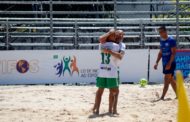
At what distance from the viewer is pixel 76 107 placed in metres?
9.77

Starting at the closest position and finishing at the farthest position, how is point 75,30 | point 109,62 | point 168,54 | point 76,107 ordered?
point 109,62 → point 76,107 → point 168,54 → point 75,30

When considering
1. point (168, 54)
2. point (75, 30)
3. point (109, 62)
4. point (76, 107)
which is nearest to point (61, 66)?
point (75, 30)

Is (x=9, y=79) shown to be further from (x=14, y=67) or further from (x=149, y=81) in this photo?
(x=149, y=81)

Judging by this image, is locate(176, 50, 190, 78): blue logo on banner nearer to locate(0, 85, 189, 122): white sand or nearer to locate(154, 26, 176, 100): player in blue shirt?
locate(0, 85, 189, 122): white sand

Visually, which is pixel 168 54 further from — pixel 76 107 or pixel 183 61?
pixel 183 61

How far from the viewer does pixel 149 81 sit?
16.4m

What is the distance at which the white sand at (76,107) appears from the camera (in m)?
8.27

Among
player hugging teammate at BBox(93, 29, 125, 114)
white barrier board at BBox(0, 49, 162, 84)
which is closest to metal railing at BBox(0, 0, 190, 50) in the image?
white barrier board at BBox(0, 49, 162, 84)

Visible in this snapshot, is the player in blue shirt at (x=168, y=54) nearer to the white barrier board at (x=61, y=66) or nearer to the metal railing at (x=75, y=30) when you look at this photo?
the white barrier board at (x=61, y=66)

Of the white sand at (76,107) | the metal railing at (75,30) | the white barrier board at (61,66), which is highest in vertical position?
the metal railing at (75,30)

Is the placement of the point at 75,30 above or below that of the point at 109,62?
above

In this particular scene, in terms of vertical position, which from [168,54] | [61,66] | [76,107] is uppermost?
[168,54]

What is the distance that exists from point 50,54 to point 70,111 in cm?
Result: 708

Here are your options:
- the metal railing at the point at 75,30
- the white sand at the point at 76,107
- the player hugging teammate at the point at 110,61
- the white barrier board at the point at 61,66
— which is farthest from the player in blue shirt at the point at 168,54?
the metal railing at the point at 75,30
